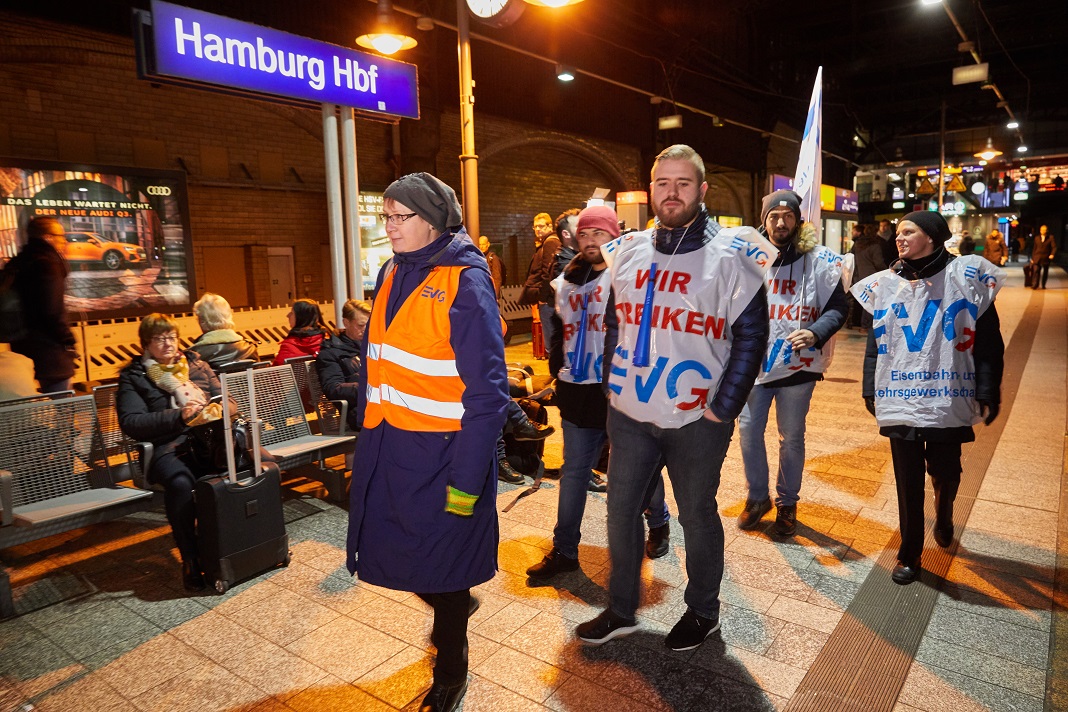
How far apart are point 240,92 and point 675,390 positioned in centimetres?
404

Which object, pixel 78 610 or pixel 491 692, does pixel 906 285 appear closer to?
pixel 491 692

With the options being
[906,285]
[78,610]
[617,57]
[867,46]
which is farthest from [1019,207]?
Result: [78,610]

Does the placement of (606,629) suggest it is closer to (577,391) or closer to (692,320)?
(577,391)

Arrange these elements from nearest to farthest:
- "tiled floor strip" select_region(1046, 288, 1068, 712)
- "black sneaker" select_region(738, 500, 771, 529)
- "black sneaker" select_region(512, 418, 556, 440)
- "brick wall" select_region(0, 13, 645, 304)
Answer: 1. "tiled floor strip" select_region(1046, 288, 1068, 712)
2. "black sneaker" select_region(512, 418, 556, 440)
3. "black sneaker" select_region(738, 500, 771, 529)
4. "brick wall" select_region(0, 13, 645, 304)

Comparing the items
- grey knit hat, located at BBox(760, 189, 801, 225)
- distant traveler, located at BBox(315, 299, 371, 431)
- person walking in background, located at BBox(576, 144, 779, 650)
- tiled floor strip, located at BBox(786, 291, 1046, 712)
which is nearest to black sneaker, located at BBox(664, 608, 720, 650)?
person walking in background, located at BBox(576, 144, 779, 650)

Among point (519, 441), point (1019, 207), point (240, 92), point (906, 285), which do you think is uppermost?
point (1019, 207)

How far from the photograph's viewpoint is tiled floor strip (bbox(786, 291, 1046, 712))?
262cm

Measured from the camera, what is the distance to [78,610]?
11.2 ft

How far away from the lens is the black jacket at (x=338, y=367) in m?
4.94

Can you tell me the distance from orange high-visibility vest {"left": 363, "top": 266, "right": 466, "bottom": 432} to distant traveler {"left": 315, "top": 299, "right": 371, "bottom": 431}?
262 centimetres

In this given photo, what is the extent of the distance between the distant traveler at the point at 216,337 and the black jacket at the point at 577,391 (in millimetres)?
2449

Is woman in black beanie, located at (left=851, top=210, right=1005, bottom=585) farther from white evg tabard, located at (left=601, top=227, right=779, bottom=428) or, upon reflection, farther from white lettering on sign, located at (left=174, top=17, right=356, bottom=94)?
white lettering on sign, located at (left=174, top=17, right=356, bottom=94)

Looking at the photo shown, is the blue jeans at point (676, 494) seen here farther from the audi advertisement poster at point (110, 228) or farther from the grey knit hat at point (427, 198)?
the audi advertisement poster at point (110, 228)

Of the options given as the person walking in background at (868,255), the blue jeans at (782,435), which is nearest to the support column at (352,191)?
the blue jeans at (782,435)
